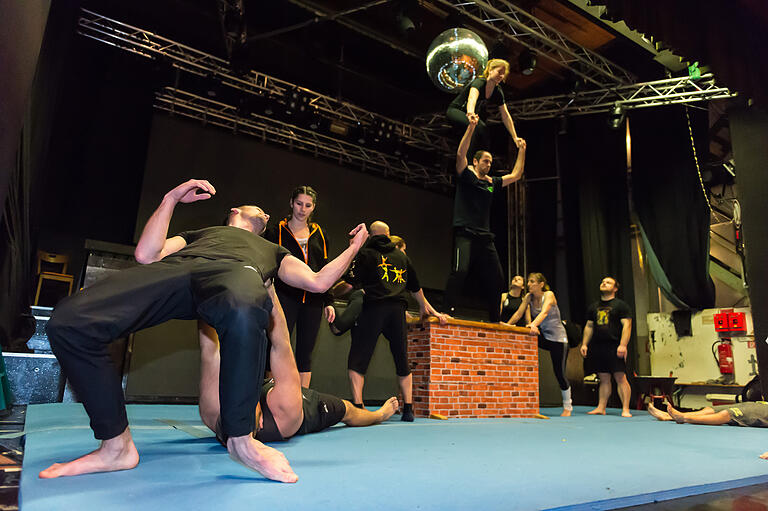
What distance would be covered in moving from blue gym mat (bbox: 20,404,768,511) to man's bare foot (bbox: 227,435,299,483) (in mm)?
41

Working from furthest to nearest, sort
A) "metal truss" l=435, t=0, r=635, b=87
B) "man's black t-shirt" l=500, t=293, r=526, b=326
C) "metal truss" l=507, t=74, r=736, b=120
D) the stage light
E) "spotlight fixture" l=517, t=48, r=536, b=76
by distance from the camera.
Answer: the stage light, "spotlight fixture" l=517, t=48, r=536, b=76, "metal truss" l=507, t=74, r=736, b=120, "metal truss" l=435, t=0, r=635, b=87, "man's black t-shirt" l=500, t=293, r=526, b=326

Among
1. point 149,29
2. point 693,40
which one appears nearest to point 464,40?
point 693,40

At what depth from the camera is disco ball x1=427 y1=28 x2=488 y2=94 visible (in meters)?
5.05

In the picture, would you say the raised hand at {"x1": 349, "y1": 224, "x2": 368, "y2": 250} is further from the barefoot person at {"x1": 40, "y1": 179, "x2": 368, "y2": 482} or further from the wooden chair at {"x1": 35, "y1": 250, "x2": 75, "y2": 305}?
the wooden chair at {"x1": 35, "y1": 250, "x2": 75, "y2": 305}

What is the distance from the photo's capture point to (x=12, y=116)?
2240 mm

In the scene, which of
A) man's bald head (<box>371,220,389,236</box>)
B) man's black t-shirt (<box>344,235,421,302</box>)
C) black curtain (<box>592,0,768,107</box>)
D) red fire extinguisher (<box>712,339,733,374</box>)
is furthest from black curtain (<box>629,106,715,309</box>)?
man's bald head (<box>371,220,389,236</box>)

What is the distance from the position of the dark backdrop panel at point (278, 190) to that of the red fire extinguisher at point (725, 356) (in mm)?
5611

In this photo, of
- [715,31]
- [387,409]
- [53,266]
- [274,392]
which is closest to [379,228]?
[387,409]

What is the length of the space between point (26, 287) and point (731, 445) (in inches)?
261

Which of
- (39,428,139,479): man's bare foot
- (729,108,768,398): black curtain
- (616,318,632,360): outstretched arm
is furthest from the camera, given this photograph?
(616,318,632,360): outstretched arm

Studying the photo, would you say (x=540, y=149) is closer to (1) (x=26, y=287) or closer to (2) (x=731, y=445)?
(2) (x=731, y=445)

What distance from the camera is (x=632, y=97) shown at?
8.38 meters

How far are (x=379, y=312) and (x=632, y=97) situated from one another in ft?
21.7

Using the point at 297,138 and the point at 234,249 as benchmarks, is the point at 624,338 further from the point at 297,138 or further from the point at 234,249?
the point at 297,138
